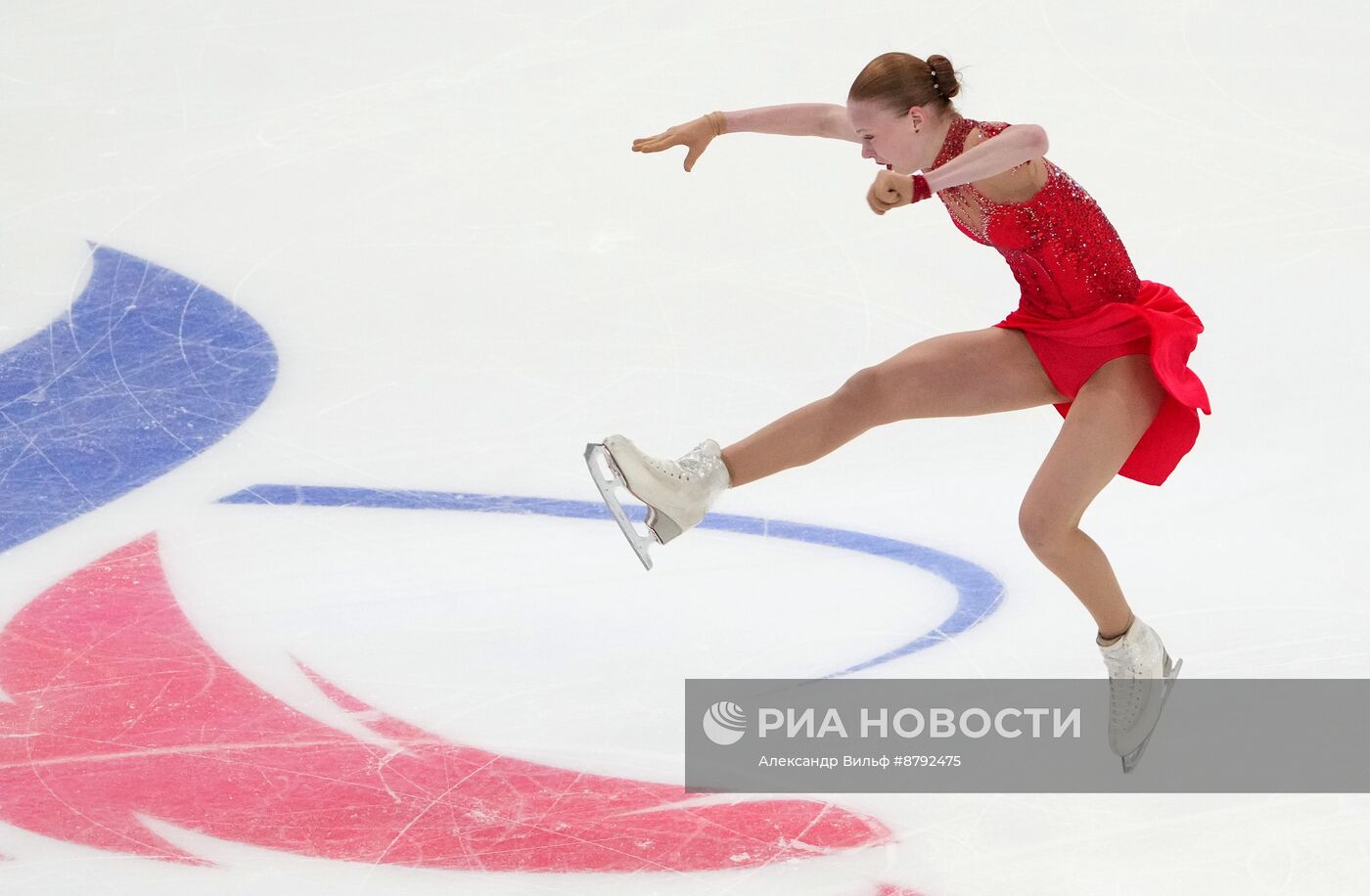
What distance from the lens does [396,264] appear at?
18.3ft

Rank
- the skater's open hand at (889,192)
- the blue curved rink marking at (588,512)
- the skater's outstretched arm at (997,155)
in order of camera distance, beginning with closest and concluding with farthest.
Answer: the skater's open hand at (889,192)
the skater's outstretched arm at (997,155)
the blue curved rink marking at (588,512)

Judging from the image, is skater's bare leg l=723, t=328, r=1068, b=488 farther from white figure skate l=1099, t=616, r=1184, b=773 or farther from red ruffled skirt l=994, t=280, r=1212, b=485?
white figure skate l=1099, t=616, r=1184, b=773

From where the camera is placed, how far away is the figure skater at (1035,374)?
120 inches

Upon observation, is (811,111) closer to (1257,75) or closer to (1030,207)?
(1030,207)

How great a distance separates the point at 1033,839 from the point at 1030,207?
3.99ft

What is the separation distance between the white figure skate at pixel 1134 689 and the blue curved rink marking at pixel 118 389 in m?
2.78

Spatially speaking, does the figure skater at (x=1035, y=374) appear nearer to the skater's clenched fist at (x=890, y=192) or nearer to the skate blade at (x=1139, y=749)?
the skate blade at (x=1139, y=749)

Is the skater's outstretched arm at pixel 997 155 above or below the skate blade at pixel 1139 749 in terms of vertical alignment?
above

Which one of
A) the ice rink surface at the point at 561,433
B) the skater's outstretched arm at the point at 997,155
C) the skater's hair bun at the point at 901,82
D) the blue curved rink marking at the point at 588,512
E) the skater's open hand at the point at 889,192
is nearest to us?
the skater's open hand at the point at 889,192

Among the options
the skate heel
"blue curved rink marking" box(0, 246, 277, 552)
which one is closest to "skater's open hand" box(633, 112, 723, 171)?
the skate heel

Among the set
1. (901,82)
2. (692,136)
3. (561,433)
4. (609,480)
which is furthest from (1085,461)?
(561,433)

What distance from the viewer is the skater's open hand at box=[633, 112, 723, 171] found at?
10.7 ft

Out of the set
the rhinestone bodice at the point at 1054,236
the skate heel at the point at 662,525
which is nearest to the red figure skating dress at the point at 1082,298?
the rhinestone bodice at the point at 1054,236

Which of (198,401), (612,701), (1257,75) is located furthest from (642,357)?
(1257,75)
